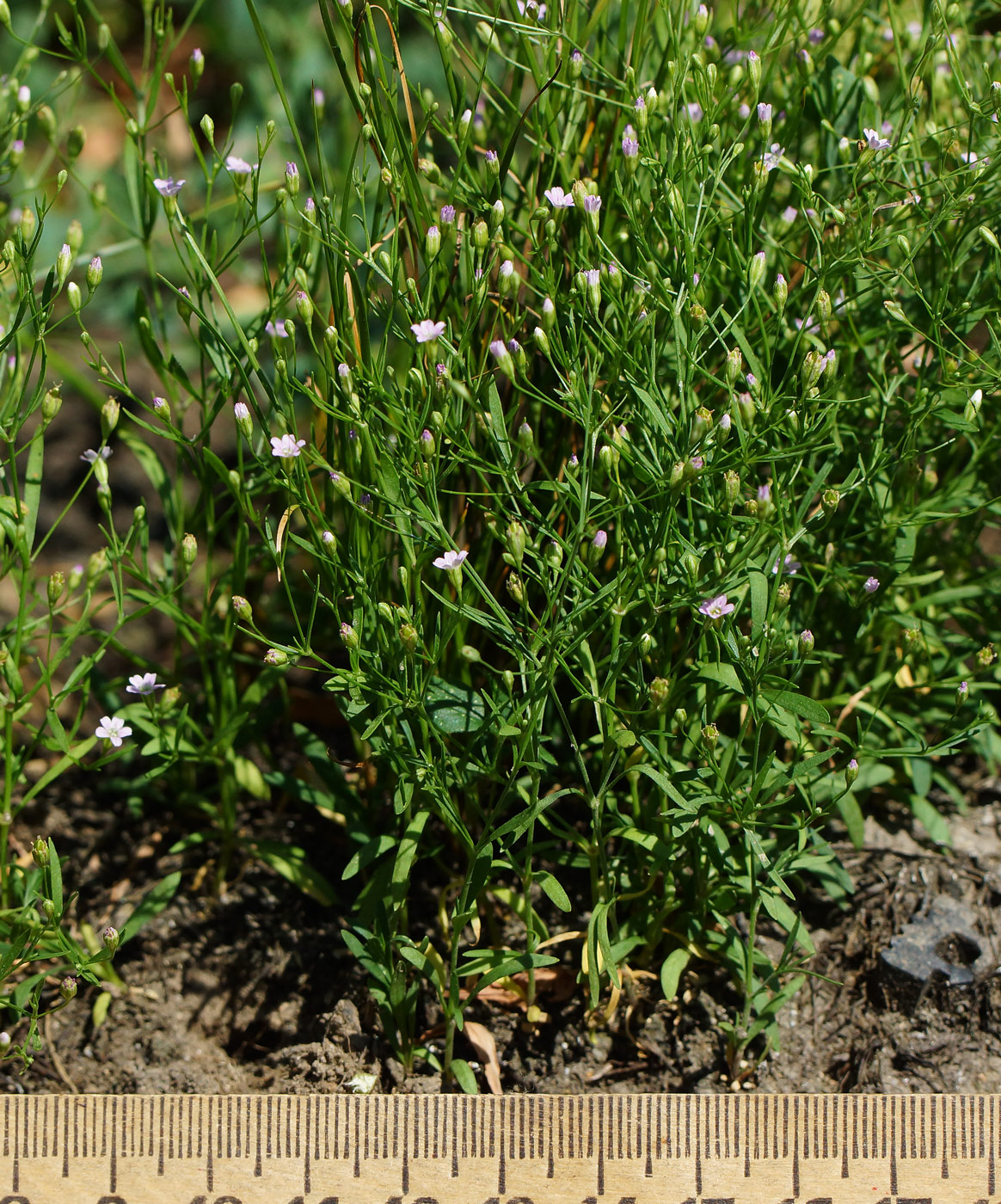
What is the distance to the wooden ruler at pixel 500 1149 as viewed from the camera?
5.54 ft

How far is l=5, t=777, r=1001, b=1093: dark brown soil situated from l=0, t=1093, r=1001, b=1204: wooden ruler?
13 cm

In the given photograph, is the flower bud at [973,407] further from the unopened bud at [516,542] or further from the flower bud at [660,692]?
the unopened bud at [516,542]

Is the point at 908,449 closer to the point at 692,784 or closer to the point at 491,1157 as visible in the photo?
the point at 692,784

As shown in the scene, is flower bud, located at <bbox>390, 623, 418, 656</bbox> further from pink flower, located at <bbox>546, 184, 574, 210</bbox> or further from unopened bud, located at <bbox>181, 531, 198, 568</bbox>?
pink flower, located at <bbox>546, 184, 574, 210</bbox>

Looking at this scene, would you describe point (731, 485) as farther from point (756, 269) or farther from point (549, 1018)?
point (549, 1018)

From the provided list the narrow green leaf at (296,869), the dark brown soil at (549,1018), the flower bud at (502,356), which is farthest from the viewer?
the narrow green leaf at (296,869)

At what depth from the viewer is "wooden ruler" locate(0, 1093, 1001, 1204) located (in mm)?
1688

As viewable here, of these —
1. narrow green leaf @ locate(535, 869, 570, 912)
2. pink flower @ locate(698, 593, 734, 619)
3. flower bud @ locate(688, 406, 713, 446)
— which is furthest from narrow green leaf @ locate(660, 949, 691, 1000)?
flower bud @ locate(688, 406, 713, 446)

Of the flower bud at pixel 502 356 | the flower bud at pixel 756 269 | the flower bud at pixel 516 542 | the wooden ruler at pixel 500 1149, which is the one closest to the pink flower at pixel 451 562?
the flower bud at pixel 516 542

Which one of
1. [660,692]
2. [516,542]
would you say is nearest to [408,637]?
[516,542]

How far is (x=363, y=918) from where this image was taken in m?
1.80

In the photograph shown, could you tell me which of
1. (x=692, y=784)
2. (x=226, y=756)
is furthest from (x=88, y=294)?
(x=692, y=784)

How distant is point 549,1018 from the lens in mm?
1949

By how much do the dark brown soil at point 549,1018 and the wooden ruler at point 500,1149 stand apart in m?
0.13
